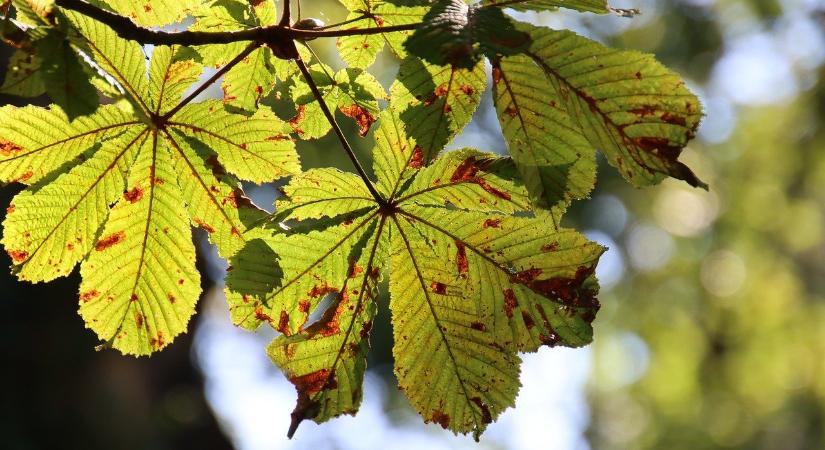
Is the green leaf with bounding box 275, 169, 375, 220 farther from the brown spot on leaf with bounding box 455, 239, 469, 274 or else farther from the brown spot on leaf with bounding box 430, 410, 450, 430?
the brown spot on leaf with bounding box 430, 410, 450, 430

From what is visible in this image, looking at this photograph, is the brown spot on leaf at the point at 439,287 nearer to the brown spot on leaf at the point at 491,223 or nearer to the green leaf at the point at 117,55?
the brown spot on leaf at the point at 491,223

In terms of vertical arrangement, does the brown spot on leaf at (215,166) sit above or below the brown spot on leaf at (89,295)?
above

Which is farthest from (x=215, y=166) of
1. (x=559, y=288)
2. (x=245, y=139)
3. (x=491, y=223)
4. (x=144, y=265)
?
(x=559, y=288)

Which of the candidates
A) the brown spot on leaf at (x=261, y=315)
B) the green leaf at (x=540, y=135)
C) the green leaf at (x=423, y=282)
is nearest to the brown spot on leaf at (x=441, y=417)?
the green leaf at (x=423, y=282)

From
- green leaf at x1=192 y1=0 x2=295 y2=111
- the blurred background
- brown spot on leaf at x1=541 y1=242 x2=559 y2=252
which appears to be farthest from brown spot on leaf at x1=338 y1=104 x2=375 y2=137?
the blurred background

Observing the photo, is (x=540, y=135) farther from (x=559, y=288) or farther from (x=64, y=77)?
(x=64, y=77)

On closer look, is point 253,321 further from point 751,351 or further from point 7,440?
point 751,351
